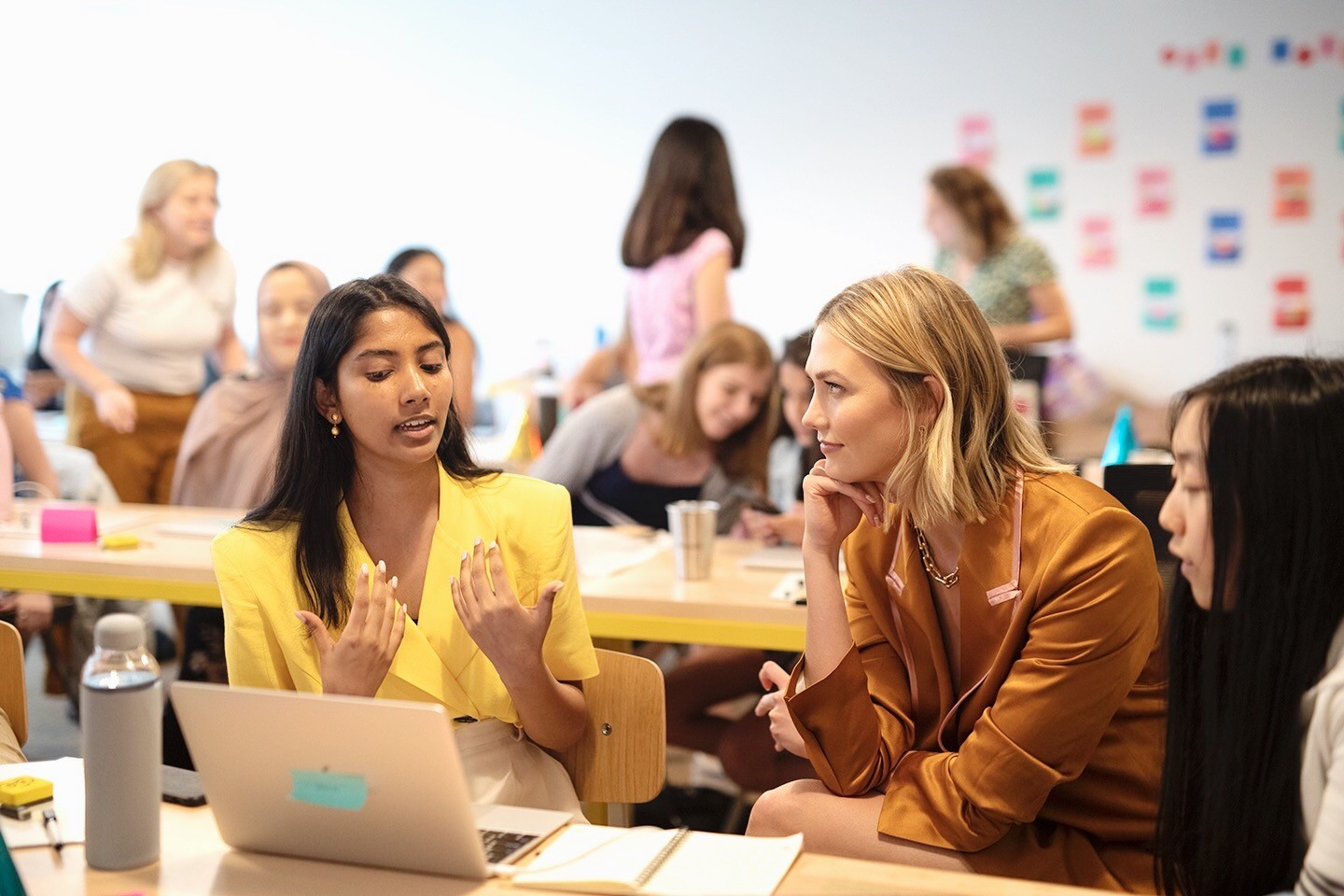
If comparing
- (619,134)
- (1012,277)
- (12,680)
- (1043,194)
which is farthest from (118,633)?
(619,134)

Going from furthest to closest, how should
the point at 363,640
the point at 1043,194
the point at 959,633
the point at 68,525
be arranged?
the point at 1043,194
the point at 68,525
the point at 959,633
the point at 363,640

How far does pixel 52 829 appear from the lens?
1.43m

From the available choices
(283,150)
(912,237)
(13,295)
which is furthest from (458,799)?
(283,150)

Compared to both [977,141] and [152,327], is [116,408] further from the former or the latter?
[977,141]

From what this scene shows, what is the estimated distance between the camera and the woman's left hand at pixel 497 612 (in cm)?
167

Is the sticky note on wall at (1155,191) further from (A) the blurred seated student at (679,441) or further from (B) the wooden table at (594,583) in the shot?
(B) the wooden table at (594,583)

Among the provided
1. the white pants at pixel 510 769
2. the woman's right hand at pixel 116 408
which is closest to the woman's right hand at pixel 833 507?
the white pants at pixel 510 769

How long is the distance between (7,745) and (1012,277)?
3.65 meters

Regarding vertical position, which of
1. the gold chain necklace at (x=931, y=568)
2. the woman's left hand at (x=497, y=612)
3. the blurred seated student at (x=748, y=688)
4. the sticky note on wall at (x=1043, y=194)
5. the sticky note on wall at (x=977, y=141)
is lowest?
the blurred seated student at (x=748, y=688)

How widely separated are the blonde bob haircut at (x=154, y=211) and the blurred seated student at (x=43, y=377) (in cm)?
142

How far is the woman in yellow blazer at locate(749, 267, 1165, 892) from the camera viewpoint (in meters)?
1.59

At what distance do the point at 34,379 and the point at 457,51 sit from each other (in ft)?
8.41

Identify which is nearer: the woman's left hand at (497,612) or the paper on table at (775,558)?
the woman's left hand at (497,612)

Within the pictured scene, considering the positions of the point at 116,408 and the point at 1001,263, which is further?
the point at 1001,263
